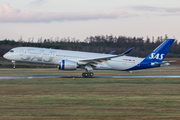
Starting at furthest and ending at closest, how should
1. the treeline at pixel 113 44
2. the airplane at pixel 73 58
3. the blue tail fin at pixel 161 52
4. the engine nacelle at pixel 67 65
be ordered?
1. the treeline at pixel 113 44
2. the blue tail fin at pixel 161 52
3. the airplane at pixel 73 58
4. the engine nacelle at pixel 67 65

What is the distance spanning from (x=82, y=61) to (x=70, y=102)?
1746 centimetres

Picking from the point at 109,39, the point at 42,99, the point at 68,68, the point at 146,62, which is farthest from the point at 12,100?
the point at 109,39

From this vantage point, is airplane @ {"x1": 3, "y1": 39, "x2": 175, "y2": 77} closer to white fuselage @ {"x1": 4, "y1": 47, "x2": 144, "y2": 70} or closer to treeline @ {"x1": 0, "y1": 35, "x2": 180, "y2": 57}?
white fuselage @ {"x1": 4, "y1": 47, "x2": 144, "y2": 70}

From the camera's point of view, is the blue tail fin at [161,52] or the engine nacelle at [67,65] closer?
the engine nacelle at [67,65]

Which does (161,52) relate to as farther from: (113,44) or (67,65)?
(113,44)

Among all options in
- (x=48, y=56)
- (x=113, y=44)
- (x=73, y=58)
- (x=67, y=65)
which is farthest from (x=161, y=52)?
(x=113, y=44)

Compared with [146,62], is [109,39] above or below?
above

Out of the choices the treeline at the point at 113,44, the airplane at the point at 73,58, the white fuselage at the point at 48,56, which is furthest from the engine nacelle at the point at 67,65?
the treeline at the point at 113,44

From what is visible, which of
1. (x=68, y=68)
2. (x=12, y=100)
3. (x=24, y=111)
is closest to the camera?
(x=24, y=111)

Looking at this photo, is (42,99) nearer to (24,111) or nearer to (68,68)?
(24,111)

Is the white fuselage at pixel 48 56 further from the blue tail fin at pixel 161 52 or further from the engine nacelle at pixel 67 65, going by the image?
the blue tail fin at pixel 161 52

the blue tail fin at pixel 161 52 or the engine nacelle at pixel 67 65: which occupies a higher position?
the blue tail fin at pixel 161 52

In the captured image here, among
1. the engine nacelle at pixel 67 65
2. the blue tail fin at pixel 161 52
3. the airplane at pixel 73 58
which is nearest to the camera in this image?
the engine nacelle at pixel 67 65

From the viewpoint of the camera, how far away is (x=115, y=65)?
112 feet
